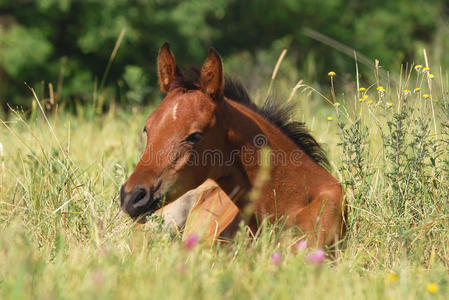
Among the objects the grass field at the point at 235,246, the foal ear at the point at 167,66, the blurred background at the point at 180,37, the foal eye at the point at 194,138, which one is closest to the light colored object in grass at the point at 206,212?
the grass field at the point at 235,246

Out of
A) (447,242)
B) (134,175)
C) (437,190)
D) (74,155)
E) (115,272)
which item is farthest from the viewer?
(74,155)

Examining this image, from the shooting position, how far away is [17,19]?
50.5 ft

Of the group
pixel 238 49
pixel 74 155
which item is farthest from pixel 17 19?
pixel 74 155

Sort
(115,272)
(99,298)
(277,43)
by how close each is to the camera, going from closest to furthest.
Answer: (99,298)
(115,272)
(277,43)

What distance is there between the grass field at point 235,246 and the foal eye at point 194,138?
545 millimetres

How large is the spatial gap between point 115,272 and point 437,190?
2.31 metres

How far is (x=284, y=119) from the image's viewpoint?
157 inches

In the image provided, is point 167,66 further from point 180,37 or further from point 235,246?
point 180,37

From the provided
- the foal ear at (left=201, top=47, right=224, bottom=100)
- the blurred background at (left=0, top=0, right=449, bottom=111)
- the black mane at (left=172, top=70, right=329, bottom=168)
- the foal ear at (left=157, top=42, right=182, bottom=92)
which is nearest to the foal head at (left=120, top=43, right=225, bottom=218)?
the foal ear at (left=201, top=47, right=224, bottom=100)

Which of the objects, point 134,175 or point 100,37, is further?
point 100,37

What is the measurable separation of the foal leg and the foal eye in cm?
79

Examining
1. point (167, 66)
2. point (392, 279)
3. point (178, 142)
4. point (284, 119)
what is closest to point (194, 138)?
point (178, 142)

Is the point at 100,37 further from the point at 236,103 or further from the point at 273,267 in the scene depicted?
the point at 273,267

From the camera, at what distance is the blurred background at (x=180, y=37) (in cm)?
1412
